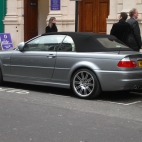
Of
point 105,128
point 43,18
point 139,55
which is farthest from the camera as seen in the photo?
point 43,18

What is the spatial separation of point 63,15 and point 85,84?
8416 millimetres

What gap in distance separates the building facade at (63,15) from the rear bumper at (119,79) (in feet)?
21.2

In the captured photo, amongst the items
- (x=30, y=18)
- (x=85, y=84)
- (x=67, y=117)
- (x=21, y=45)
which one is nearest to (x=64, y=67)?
(x=85, y=84)

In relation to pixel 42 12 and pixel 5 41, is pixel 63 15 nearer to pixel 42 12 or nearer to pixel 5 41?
pixel 5 41

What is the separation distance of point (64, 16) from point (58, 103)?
8.95 meters

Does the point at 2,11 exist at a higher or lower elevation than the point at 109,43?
higher

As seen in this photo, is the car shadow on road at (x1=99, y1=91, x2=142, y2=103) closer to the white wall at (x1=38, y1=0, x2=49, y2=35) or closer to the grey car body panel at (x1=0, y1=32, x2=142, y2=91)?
the grey car body panel at (x1=0, y1=32, x2=142, y2=91)

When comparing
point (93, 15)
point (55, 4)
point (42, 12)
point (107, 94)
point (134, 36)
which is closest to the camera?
point (107, 94)

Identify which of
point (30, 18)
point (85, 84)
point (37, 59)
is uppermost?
point (30, 18)

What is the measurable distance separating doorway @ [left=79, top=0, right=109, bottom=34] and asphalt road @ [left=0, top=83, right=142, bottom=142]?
700 cm

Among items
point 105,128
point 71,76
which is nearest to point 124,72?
point 71,76

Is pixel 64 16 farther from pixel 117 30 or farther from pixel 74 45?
pixel 74 45

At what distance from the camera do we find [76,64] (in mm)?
8906

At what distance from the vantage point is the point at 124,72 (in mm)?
8328
